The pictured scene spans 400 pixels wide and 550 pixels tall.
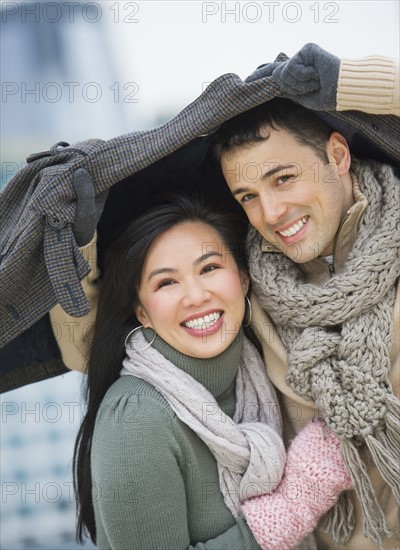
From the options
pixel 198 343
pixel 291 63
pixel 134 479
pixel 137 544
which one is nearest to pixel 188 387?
pixel 198 343

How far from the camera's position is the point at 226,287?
71.1 inches

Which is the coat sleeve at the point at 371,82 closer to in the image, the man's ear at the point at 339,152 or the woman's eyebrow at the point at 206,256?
the man's ear at the point at 339,152

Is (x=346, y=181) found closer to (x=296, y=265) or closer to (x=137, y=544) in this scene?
(x=296, y=265)

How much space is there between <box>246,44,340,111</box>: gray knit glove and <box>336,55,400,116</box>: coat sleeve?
0.02m

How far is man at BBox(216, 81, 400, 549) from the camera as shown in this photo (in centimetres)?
161

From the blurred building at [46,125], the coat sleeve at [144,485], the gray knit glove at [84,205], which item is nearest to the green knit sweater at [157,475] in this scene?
the coat sleeve at [144,485]

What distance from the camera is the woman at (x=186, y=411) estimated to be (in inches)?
66.1

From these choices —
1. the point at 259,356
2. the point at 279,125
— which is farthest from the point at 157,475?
the point at 279,125

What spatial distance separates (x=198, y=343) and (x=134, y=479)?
343 mm

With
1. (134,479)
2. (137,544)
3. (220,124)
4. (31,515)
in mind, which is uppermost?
(220,124)

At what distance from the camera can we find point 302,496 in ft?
5.51

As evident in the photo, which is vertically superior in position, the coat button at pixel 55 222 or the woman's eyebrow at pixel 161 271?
the coat button at pixel 55 222

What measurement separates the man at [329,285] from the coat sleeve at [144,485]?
295 mm

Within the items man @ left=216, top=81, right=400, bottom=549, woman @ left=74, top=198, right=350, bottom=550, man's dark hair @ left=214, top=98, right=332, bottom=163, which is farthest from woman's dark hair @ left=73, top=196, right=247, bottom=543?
man's dark hair @ left=214, top=98, right=332, bottom=163
